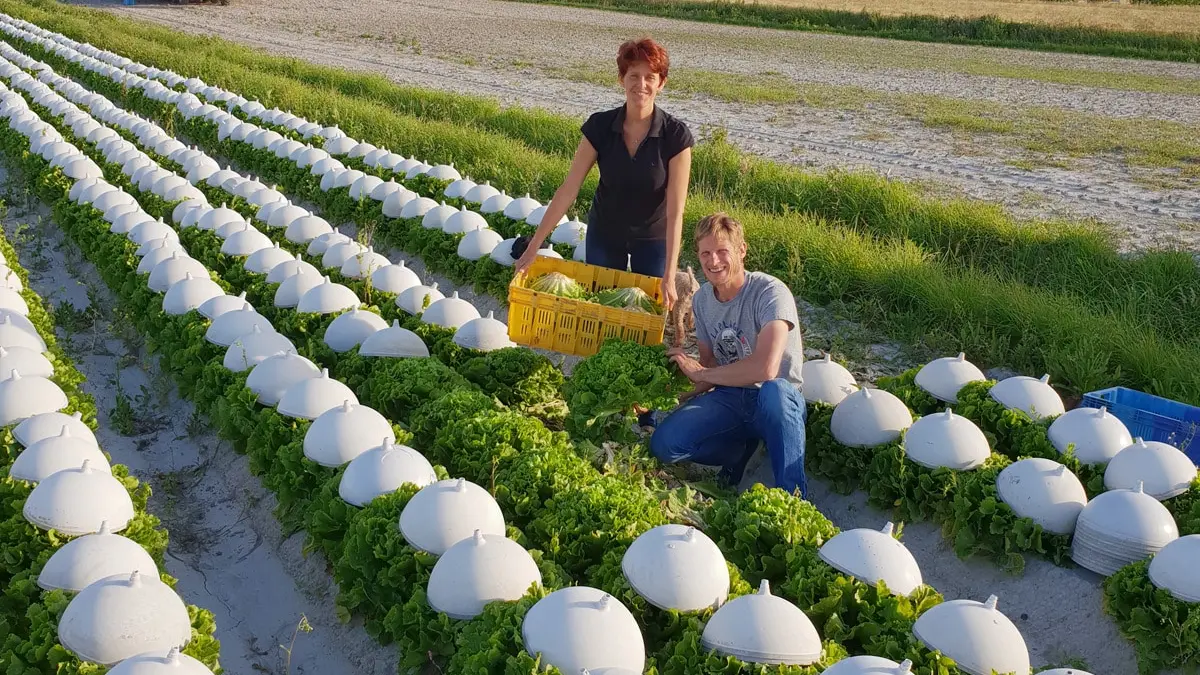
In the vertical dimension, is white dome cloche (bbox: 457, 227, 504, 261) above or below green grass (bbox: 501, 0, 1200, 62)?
below

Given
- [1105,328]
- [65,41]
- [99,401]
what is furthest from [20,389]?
[65,41]

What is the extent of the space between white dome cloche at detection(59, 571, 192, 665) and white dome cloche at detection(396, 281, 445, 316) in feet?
10.3

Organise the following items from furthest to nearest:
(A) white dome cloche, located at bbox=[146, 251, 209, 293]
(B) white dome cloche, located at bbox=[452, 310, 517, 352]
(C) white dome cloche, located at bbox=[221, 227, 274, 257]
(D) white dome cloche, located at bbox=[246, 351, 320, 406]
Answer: (C) white dome cloche, located at bbox=[221, 227, 274, 257] → (A) white dome cloche, located at bbox=[146, 251, 209, 293] → (B) white dome cloche, located at bbox=[452, 310, 517, 352] → (D) white dome cloche, located at bbox=[246, 351, 320, 406]

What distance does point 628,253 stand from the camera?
240 inches

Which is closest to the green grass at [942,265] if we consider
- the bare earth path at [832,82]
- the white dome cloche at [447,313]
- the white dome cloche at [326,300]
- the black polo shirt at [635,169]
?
the bare earth path at [832,82]

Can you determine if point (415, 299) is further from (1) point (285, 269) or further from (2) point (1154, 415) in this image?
(2) point (1154, 415)

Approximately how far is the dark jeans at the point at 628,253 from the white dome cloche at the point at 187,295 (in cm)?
227

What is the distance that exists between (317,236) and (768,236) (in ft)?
11.8

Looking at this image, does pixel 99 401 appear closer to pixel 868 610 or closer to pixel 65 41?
pixel 868 610

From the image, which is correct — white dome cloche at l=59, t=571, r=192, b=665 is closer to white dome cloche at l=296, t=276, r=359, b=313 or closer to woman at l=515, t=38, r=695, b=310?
woman at l=515, t=38, r=695, b=310

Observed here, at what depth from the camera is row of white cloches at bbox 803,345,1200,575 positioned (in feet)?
14.4

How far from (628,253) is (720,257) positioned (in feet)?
4.20

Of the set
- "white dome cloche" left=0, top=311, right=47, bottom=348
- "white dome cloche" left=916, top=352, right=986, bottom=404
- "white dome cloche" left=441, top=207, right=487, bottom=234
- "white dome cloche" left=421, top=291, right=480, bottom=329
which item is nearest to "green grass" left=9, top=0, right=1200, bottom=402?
"white dome cloche" left=916, top=352, right=986, bottom=404

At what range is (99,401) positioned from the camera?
6.03 metres
